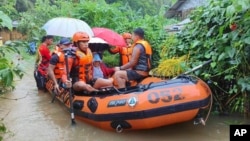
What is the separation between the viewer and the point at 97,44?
6590 mm

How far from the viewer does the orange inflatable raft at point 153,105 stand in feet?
13.6

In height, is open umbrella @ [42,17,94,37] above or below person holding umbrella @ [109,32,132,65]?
above

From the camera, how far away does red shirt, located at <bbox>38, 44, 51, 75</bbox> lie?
719cm

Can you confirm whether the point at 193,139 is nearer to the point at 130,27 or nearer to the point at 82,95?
the point at 82,95

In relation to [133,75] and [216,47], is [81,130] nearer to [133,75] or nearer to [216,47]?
[133,75]

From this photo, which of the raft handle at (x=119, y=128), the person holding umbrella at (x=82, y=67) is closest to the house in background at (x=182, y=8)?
the person holding umbrella at (x=82, y=67)

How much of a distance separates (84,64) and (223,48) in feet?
7.36

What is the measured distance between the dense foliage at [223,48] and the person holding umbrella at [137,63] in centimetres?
58

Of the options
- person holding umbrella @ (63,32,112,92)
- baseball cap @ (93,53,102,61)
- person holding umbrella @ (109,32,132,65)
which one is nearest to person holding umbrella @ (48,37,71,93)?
person holding umbrella @ (63,32,112,92)

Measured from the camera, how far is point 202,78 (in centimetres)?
496

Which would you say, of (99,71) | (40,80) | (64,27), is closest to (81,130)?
(99,71)

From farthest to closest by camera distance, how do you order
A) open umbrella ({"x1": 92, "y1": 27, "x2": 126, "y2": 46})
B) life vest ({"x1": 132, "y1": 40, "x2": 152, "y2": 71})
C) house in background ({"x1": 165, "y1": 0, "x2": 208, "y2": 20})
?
house in background ({"x1": 165, "y1": 0, "x2": 208, "y2": 20})
open umbrella ({"x1": 92, "y1": 27, "x2": 126, "y2": 46})
life vest ({"x1": 132, "y1": 40, "x2": 152, "y2": 71})

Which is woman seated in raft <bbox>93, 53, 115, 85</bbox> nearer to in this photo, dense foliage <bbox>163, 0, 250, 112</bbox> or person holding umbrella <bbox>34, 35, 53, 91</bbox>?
dense foliage <bbox>163, 0, 250, 112</bbox>

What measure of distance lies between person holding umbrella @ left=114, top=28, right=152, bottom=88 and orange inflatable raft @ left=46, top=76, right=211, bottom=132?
3.31 feet
